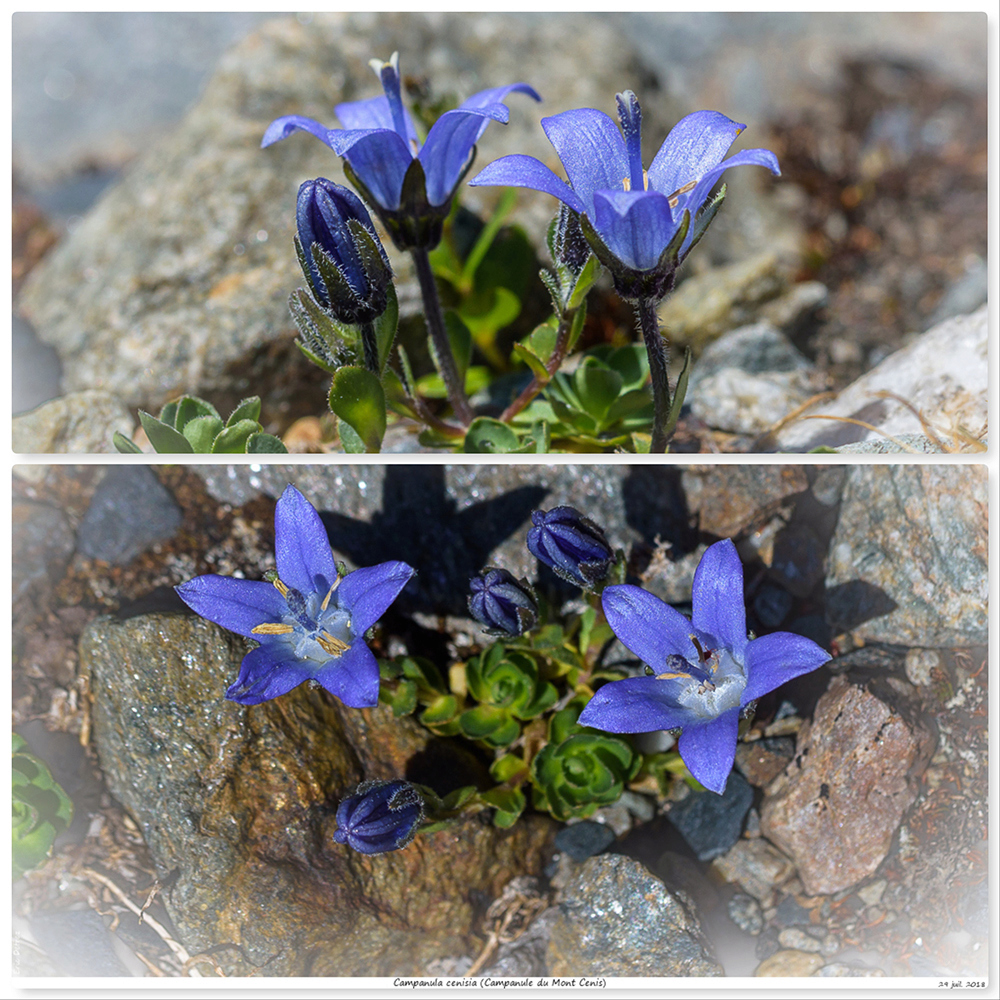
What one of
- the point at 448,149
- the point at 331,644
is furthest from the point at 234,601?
the point at 448,149

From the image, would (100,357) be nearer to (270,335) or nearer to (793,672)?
(270,335)

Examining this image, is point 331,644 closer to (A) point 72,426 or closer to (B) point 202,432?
(B) point 202,432

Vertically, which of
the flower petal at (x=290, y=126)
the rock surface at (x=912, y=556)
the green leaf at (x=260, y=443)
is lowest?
the rock surface at (x=912, y=556)

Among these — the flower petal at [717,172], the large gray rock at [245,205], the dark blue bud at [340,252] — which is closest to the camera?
the flower petal at [717,172]

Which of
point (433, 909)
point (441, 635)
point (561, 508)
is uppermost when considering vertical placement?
point (561, 508)

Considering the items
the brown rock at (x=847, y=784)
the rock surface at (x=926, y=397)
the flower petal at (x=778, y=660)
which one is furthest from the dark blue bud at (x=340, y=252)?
the brown rock at (x=847, y=784)

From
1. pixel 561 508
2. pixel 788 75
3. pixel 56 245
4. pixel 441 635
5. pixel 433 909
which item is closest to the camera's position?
pixel 561 508

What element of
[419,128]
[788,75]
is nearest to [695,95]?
[788,75]

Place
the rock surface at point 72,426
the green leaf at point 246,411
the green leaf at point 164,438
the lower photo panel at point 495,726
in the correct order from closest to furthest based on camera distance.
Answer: the lower photo panel at point 495,726 → the green leaf at point 164,438 → the green leaf at point 246,411 → the rock surface at point 72,426

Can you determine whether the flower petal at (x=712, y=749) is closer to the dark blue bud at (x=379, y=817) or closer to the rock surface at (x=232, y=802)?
the dark blue bud at (x=379, y=817)
